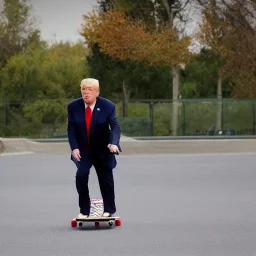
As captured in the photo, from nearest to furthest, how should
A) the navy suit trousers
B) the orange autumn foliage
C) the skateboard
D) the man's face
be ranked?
1. the man's face
2. the navy suit trousers
3. the skateboard
4. the orange autumn foliage

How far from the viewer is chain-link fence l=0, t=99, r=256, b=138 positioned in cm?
3675

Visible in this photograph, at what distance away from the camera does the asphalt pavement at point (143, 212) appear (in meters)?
9.59

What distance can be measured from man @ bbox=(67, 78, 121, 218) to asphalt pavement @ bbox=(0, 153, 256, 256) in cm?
73

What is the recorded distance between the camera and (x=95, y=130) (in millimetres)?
10539

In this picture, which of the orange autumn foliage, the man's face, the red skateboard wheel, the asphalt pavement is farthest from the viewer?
the orange autumn foliage

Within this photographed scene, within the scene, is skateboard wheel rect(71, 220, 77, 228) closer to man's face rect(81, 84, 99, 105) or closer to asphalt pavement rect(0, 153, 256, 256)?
asphalt pavement rect(0, 153, 256, 256)

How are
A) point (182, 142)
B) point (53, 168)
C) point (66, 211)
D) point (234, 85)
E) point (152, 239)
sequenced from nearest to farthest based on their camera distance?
point (152, 239), point (66, 211), point (53, 168), point (182, 142), point (234, 85)

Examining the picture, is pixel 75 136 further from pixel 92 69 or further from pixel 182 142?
pixel 92 69

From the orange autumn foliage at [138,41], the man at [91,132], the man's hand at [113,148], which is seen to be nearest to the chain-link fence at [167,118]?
the orange autumn foliage at [138,41]

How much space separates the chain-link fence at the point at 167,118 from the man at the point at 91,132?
82.9 ft

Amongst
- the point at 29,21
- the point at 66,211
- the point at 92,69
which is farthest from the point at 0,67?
the point at 66,211

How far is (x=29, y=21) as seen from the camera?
61125 mm

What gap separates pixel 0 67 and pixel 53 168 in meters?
36.7

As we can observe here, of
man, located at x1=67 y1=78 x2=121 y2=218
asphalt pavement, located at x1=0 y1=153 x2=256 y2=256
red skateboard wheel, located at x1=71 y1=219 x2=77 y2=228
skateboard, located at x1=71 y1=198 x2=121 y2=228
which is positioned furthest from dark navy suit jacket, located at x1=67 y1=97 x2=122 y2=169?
A: asphalt pavement, located at x1=0 y1=153 x2=256 y2=256
